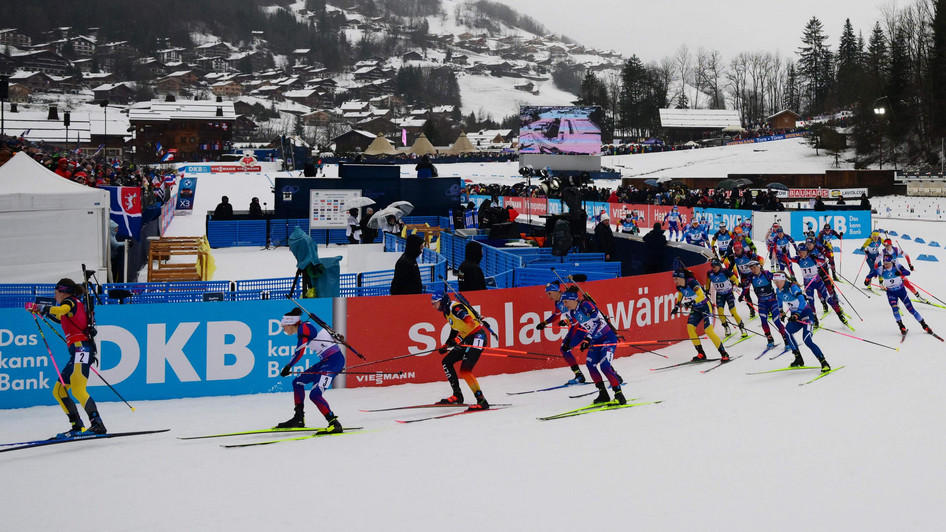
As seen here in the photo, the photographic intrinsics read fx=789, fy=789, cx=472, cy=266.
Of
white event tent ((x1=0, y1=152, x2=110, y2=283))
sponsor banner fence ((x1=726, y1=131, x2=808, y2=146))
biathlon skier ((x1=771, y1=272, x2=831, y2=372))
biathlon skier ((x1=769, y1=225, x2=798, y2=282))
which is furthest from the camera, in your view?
sponsor banner fence ((x1=726, y1=131, x2=808, y2=146))

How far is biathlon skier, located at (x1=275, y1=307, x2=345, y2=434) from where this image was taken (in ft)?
31.6

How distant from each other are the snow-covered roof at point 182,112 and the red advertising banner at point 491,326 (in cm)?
8910

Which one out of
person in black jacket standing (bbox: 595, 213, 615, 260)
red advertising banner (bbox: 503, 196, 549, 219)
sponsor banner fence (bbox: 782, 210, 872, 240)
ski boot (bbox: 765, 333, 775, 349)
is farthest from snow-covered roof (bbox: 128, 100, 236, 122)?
ski boot (bbox: 765, 333, 775, 349)

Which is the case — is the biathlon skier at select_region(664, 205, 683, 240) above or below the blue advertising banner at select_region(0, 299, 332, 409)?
above

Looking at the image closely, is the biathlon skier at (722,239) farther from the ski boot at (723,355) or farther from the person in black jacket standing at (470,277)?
the person in black jacket standing at (470,277)

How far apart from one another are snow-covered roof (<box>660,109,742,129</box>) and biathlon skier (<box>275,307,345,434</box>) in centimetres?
9661

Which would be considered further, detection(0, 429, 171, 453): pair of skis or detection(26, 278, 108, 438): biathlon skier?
detection(26, 278, 108, 438): biathlon skier

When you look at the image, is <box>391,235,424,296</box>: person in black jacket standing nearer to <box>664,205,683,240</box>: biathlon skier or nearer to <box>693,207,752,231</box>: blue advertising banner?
<box>664,205,683,240</box>: biathlon skier

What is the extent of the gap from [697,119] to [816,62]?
29144 mm

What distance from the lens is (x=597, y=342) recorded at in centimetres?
1098

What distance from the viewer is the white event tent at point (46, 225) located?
16.2 m

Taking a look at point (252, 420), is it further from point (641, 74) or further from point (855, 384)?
point (641, 74)

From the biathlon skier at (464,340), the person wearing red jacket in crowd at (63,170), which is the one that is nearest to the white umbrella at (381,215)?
the person wearing red jacket in crowd at (63,170)

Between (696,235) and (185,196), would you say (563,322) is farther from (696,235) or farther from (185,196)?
(185,196)
